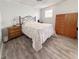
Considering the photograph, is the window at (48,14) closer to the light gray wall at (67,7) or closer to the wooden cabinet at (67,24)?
the light gray wall at (67,7)

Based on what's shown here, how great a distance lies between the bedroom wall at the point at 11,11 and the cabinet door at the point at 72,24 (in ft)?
11.1

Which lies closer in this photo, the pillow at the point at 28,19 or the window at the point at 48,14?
the pillow at the point at 28,19

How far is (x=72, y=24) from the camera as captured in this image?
→ 527cm

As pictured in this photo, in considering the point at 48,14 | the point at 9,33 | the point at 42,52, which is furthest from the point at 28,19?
the point at 42,52

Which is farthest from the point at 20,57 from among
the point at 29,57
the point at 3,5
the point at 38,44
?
the point at 3,5

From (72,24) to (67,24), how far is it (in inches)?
16.9

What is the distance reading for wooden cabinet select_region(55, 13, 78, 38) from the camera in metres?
5.14

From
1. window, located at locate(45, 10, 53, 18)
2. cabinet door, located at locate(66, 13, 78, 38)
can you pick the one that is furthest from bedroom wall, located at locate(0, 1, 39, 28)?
cabinet door, located at locate(66, 13, 78, 38)

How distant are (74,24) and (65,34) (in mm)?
1084

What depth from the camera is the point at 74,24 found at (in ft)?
16.8

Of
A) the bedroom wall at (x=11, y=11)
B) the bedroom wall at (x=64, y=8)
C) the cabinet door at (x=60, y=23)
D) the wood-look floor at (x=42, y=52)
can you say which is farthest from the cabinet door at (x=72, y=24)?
the bedroom wall at (x=11, y=11)

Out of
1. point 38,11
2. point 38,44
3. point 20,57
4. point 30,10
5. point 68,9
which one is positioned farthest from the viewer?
point 38,11

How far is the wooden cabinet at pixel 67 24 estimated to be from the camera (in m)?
5.14

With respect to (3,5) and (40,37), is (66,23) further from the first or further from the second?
(3,5)
